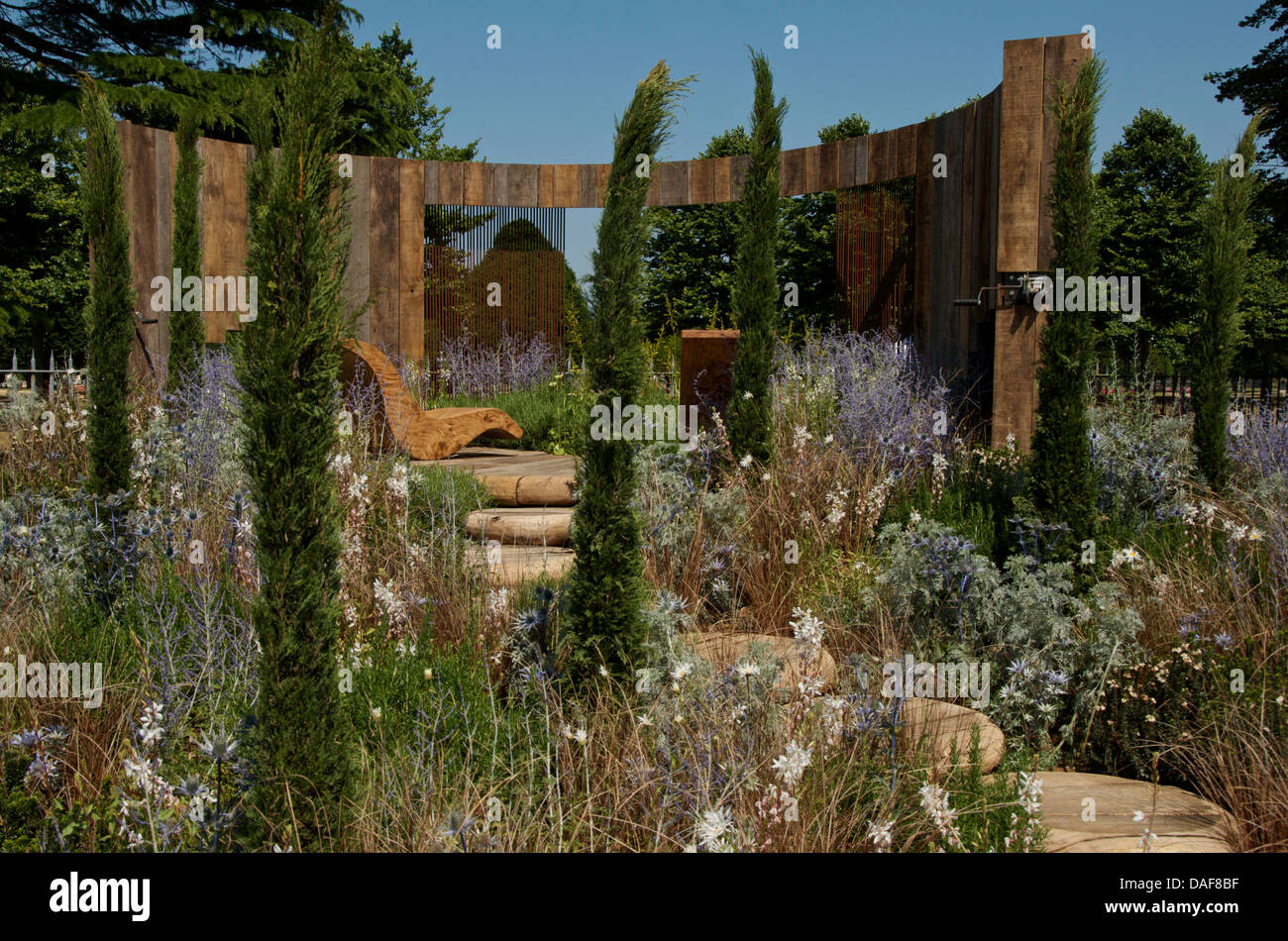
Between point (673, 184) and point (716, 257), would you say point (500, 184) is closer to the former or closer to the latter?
point (673, 184)

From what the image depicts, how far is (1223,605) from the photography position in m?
3.95

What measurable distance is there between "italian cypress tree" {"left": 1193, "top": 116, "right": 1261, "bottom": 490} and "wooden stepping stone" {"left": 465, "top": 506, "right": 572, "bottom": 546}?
369cm

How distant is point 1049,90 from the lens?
255 inches

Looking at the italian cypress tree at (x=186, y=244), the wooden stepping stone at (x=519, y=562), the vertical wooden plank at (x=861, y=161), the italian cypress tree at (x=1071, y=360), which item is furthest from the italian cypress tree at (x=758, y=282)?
the italian cypress tree at (x=186, y=244)

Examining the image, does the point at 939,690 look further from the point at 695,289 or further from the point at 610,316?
the point at 695,289

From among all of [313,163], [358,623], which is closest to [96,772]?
[358,623]

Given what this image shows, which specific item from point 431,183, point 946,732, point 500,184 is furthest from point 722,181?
point 946,732

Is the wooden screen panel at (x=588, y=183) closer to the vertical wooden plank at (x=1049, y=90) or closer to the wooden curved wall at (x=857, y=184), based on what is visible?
the wooden curved wall at (x=857, y=184)

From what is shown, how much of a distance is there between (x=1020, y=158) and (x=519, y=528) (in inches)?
171

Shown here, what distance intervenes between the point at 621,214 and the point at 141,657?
236 centimetres

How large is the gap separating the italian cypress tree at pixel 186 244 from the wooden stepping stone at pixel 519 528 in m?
3.67
